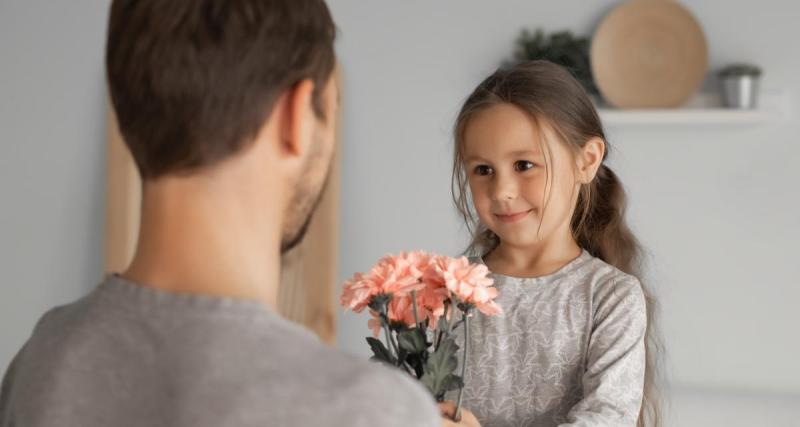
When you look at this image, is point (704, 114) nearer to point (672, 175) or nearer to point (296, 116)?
point (672, 175)

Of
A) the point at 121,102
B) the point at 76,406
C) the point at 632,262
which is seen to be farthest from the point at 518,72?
the point at 76,406

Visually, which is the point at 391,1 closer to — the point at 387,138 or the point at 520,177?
the point at 387,138

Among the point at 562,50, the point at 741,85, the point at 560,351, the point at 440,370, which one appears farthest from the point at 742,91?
the point at 440,370

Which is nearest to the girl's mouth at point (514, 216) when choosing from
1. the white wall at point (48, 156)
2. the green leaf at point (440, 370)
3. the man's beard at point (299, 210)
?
the green leaf at point (440, 370)

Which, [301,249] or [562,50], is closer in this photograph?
[562,50]

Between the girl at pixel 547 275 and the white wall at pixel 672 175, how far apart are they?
2.19 metres

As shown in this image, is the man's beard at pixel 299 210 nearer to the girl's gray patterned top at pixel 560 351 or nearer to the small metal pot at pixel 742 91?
the girl's gray patterned top at pixel 560 351

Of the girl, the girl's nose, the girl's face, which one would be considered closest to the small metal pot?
the girl

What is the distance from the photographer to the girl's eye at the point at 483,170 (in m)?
1.70

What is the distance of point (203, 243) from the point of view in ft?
2.81

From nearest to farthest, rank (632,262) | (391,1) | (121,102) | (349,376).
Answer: (349,376), (121,102), (632,262), (391,1)

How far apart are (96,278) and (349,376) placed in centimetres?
402

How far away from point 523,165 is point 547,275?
19 centimetres

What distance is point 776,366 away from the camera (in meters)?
4.00
